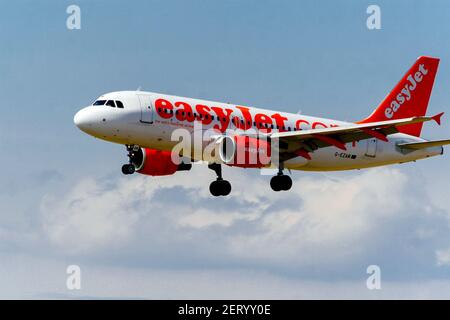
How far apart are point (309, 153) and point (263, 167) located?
3860 millimetres

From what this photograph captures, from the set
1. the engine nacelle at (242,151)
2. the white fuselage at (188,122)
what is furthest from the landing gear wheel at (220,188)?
the engine nacelle at (242,151)

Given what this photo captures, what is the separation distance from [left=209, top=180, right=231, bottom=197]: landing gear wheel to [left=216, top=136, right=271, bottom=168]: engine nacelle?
300 centimetres

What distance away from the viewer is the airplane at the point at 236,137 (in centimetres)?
5809

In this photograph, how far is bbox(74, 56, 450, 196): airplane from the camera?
191 feet

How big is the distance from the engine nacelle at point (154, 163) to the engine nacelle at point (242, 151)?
494cm

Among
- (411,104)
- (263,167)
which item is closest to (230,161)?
(263,167)

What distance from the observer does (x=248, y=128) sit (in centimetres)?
6166

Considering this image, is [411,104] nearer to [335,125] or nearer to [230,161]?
[335,125]

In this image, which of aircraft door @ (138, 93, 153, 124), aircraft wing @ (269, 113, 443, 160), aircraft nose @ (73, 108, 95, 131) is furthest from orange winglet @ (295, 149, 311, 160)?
aircraft nose @ (73, 108, 95, 131)

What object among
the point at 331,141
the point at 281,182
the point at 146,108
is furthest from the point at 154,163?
the point at 331,141

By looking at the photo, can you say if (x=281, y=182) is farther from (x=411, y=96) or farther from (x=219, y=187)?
(x=411, y=96)

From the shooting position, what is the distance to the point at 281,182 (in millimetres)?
62594

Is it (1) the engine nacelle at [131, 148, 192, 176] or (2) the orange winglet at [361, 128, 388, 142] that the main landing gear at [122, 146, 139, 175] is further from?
(2) the orange winglet at [361, 128, 388, 142]
